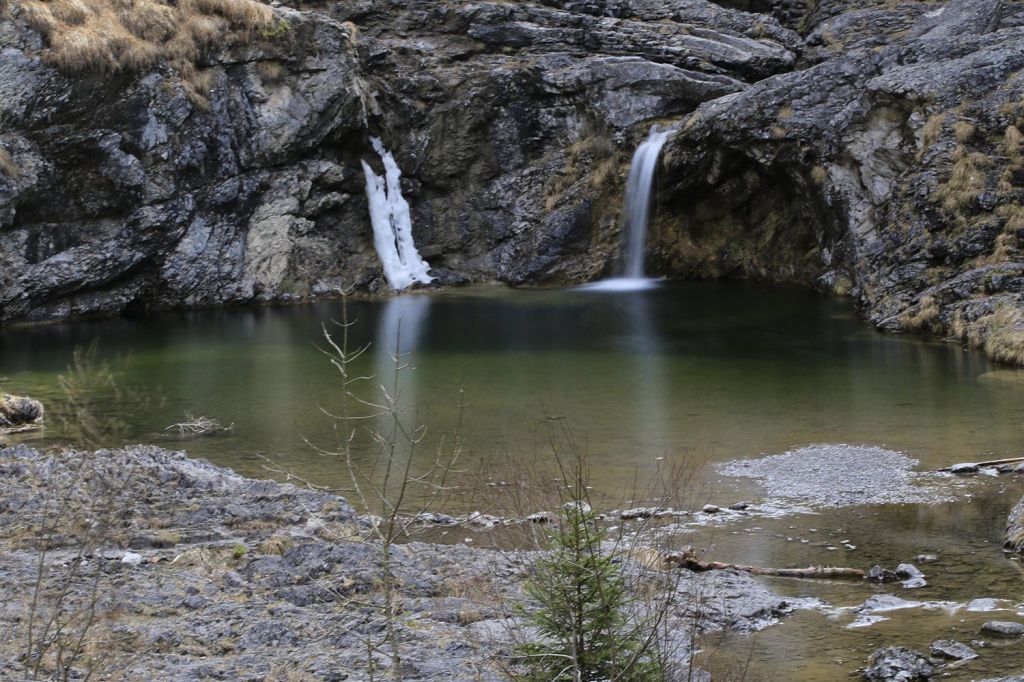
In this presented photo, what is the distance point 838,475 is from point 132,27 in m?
27.1

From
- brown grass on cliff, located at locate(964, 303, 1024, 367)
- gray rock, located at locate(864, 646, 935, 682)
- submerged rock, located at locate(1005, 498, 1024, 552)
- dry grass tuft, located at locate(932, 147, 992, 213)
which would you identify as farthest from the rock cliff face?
gray rock, located at locate(864, 646, 935, 682)

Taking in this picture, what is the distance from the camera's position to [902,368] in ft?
67.3

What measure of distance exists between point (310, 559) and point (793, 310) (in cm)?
2219

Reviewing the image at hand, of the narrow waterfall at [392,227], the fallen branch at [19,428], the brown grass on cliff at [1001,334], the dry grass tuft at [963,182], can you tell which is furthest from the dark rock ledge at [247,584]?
the narrow waterfall at [392,227]

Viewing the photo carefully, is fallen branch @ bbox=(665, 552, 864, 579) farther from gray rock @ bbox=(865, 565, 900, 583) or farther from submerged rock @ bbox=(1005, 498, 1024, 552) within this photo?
submerged rock @ bbox=(1005, 498, 1024, 552)

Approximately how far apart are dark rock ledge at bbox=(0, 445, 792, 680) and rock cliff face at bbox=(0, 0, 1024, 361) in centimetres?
1681

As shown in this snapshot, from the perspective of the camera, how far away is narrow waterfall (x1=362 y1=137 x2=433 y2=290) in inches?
1513

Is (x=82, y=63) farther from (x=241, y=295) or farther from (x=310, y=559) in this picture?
(x=310, y=559)

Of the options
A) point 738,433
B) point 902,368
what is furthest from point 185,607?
point 902,368

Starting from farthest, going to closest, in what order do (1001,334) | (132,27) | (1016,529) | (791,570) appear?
(132,27)
(1001,334)
(1016,529)
(791,570)

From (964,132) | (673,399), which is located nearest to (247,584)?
(673,399)

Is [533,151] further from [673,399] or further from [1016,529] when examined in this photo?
[1016,529]

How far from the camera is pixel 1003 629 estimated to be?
8.06m

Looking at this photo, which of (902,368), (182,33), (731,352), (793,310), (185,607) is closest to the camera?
(185,607)
